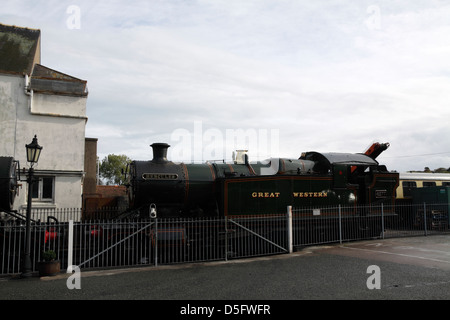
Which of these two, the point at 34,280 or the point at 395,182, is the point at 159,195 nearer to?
the point at 34,280

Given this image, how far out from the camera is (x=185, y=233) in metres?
10.2

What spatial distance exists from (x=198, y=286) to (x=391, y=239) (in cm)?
935

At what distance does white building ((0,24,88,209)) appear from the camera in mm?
15719

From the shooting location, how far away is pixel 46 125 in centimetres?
1625

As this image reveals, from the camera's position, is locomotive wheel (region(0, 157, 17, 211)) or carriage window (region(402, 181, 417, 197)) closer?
locomotive wheel (region(0, 157, 17, 211))

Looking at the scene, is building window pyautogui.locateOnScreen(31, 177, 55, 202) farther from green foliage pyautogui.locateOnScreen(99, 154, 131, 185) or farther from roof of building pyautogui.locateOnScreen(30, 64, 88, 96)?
green foliage pyautogui.locateOnScreen(99, 154, 131, 185)

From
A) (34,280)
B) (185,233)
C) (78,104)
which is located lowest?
(34,280)

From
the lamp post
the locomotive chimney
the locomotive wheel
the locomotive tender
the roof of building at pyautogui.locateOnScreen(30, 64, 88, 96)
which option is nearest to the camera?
the lamp post

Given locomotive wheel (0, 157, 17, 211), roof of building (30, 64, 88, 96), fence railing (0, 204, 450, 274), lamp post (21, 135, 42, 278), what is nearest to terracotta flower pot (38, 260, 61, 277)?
lamp post (21, 135, 42, 278)

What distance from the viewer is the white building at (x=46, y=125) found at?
15.7m

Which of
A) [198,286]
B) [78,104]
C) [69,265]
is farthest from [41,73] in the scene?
[198,286]

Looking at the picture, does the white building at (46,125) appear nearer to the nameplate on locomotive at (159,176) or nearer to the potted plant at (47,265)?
the nameplate on locomotive at (159,176)

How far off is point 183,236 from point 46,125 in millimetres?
9990

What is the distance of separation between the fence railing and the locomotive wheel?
55cm
